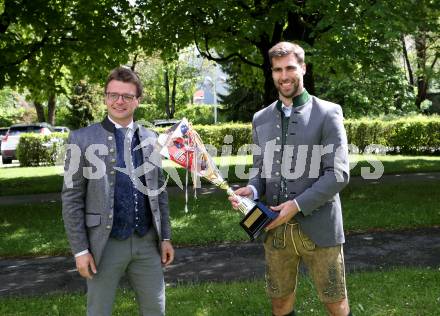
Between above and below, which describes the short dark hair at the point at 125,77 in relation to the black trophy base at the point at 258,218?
above

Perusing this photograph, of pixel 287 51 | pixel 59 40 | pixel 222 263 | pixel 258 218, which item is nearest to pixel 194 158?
pixel 258 218

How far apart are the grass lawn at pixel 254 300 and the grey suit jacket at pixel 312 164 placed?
73.5 inches

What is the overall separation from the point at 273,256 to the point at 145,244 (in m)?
0.91

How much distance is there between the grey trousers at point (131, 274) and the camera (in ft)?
12.0

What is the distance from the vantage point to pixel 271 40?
13.9 meters

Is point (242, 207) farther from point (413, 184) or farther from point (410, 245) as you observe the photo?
point (413, 184)

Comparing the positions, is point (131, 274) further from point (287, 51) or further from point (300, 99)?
point (287, 51)

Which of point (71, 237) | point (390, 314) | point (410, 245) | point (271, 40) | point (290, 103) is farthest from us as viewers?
point (271, 40)

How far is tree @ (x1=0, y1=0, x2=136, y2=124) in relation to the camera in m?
12.5

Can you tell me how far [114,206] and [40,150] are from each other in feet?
71.8

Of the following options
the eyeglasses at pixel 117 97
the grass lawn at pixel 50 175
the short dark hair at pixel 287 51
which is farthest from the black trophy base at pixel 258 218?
the grass lawn at pixel 50 175

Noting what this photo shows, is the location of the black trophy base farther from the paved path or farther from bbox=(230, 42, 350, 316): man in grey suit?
the paved path

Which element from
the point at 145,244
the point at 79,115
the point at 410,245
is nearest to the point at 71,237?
the point at 145,244

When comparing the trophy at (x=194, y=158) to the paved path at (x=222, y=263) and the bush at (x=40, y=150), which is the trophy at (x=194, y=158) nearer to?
the paved path at (x=222, y=263)
